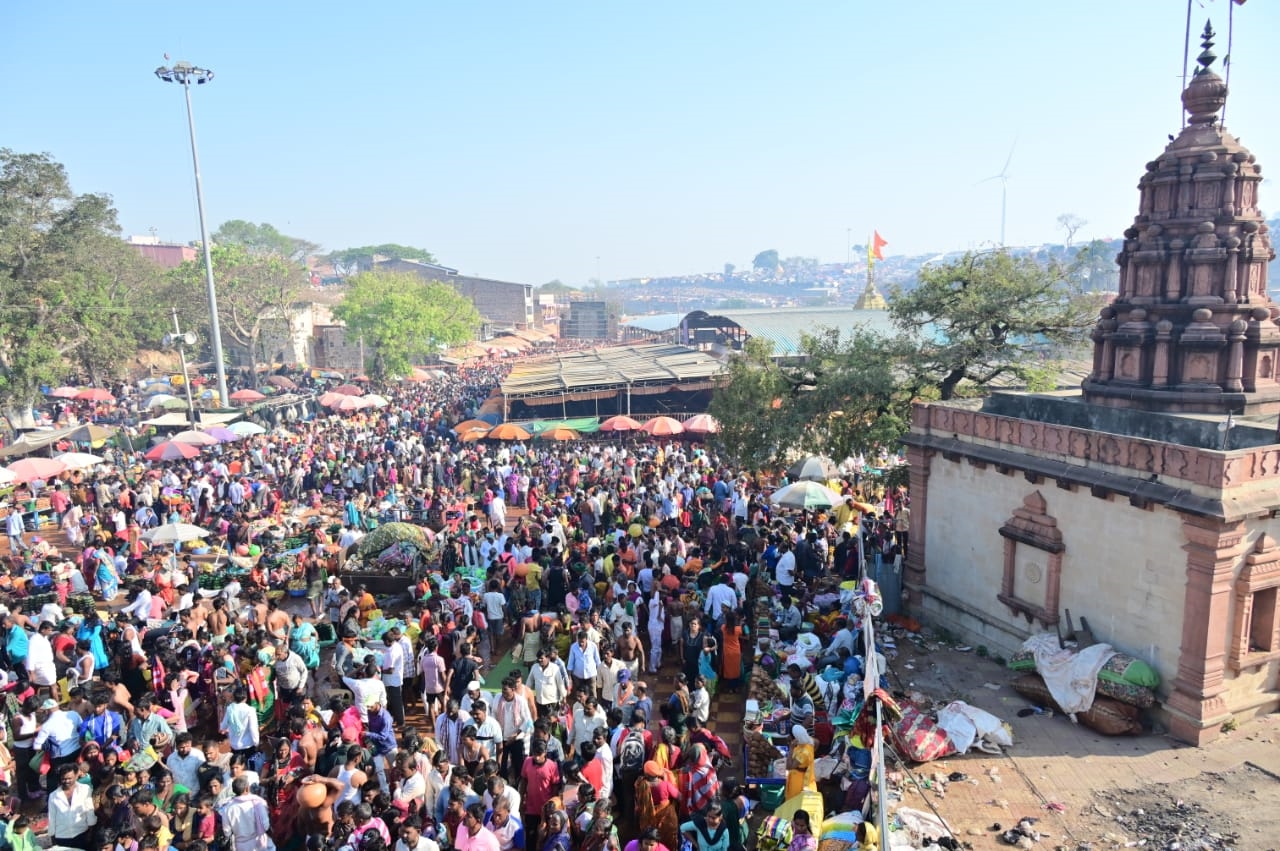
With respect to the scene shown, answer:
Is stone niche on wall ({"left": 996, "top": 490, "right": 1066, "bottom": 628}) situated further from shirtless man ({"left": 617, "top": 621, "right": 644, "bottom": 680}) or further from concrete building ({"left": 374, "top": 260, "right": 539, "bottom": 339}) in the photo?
concrete building ({"left": 374, "top": 260, "right": 539, "bottom": 339})

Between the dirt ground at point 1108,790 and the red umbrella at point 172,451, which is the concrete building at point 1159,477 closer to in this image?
the dirt ground at point 1108,790

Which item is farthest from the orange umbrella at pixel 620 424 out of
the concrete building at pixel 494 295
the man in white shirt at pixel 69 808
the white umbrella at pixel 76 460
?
the concrete building at pixel 494 295

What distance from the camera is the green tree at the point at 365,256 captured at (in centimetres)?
12200

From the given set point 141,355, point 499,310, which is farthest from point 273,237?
point 141,355

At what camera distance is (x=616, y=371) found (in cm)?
3394

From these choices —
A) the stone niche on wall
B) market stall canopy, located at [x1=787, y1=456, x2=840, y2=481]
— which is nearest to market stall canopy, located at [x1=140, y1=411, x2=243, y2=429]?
market stall canopy, located at [x1=787, y1=456, x2=840, y2=481]

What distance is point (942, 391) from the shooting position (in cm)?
1712

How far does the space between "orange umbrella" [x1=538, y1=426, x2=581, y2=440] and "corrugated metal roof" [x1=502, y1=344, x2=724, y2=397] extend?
419cm

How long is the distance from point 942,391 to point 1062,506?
18.8 ft

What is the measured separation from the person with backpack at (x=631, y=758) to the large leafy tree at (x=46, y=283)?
31087 mm

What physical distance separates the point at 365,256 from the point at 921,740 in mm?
122894

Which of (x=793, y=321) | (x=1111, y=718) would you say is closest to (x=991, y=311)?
(x=1111, y=718)

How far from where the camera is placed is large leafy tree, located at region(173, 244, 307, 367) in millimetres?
43062

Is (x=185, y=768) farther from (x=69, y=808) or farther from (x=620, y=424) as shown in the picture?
(x=620, y=424)
